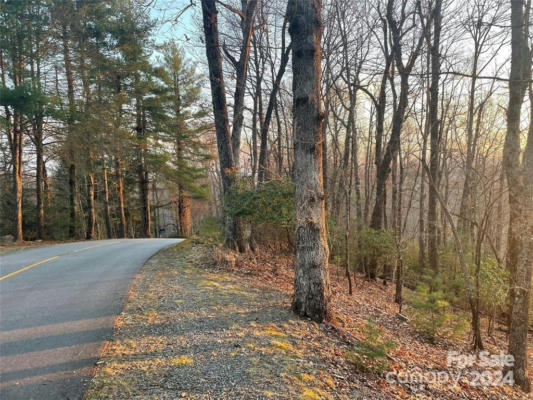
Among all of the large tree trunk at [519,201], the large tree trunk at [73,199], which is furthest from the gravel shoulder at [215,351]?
the large tree trunk at [73,199]

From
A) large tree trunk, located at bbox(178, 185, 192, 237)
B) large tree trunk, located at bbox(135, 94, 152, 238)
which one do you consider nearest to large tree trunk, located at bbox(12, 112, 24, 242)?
large tree trunk, located at bbox(135, 94, 152, 238)

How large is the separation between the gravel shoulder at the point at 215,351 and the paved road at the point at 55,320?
0.28 metres

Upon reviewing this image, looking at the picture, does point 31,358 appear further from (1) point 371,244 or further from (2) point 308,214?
(1) point 371,244

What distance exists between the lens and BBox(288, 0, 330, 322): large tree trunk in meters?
4.65

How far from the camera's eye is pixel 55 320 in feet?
14.6

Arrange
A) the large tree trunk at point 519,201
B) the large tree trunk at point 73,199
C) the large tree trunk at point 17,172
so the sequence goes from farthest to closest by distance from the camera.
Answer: the large tree trunk at point 73,199 < the large tree trunk at point 17,172 < the large tree trunk at point 519,201

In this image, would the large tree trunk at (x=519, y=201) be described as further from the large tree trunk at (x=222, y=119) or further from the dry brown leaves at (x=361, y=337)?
the large tree trunk at (x=222, y=119)

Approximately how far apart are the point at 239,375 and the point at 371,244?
8233mm

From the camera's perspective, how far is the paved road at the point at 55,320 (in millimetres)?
3023

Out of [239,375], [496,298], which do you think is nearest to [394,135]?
[496,298]

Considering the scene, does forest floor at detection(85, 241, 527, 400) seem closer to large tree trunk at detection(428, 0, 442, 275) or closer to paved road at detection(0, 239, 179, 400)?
paved road at detection(0, 239, 179, 400)

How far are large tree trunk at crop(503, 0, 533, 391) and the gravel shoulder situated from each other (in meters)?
3.46

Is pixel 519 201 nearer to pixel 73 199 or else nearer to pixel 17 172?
pixel 17 172

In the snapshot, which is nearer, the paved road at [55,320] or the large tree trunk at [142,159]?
the paved road at [55,320]
